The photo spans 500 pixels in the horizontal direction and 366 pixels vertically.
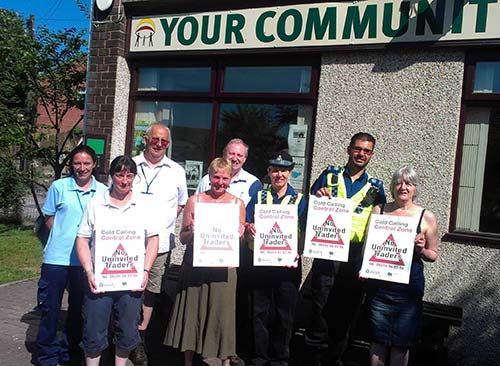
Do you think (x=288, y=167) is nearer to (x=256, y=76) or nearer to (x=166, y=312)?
(x=256, y=76)

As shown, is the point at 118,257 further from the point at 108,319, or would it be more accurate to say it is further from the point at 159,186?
the point at 159,186

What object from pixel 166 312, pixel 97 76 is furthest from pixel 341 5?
pixel 166 312

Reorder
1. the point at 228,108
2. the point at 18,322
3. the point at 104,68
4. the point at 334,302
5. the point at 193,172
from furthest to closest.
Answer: the point at 104,68 → the point at 193,172 → the point at 228,108 → the point at 18,322 → the point at 334,302

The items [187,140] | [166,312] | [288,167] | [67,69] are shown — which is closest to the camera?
[288,167]

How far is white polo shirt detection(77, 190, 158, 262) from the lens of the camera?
335cm

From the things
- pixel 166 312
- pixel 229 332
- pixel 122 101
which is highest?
pixel 122 101

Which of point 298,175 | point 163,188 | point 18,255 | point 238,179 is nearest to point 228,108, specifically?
point 298,175

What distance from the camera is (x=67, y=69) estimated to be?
360 inches

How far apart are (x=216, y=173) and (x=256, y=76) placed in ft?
7.89

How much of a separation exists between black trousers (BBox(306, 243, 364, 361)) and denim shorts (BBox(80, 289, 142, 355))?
1.40 meters

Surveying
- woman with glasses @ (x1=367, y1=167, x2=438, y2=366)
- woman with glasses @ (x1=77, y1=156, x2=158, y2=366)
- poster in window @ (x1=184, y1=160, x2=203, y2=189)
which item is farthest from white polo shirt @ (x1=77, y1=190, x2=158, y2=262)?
poster in window @ (x1=184, y1=160, x2=203, y2=189)

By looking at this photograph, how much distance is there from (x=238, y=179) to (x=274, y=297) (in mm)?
1092

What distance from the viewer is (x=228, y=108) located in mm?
5777

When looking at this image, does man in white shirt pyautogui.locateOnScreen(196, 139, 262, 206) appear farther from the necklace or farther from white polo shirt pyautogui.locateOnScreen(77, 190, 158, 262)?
white polo shirt pyautogui.locateOnScreen(77, 190, 158, 262)
